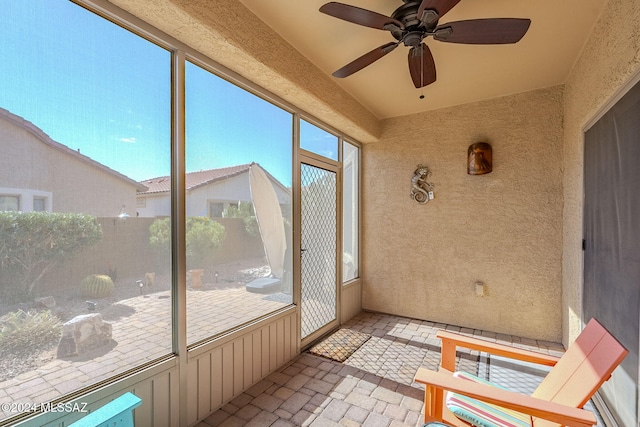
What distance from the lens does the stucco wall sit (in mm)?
3363

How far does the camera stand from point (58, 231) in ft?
4.75

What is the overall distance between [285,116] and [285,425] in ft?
8.72

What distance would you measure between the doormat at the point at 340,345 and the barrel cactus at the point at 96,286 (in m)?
2.14

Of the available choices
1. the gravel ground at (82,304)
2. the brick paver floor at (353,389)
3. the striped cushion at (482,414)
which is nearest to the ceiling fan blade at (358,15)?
the gravel ground at (82,304)

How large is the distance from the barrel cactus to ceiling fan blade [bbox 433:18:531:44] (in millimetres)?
2392

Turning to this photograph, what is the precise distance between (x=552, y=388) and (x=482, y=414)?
0.46 metres

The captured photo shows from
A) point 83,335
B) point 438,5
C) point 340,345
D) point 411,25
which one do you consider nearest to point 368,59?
point 411,25

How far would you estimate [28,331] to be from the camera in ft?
4.44

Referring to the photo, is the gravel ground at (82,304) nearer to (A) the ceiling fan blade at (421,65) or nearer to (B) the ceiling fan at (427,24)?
(B) the ceiling fan at (427,24)

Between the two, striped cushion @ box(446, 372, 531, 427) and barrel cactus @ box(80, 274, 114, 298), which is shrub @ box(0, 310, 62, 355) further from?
striped cushion @ box(446, 372, 531, 427)

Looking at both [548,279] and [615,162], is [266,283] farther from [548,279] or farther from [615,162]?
[548,279]

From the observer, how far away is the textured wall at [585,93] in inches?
68.4

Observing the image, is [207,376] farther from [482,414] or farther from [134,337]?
[482,414]

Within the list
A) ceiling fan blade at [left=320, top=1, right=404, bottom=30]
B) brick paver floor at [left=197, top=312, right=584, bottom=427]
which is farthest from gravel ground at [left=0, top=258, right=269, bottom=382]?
ceiling fan blade at [left=320, top=1, right=404, bottom=30]
